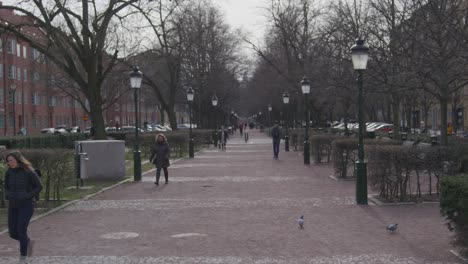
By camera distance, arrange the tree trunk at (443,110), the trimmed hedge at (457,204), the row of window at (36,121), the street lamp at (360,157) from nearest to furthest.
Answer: the trimmed hedge at (457,204)
the street lamp at (360,157)
the tree trunk at (443,110)
the row of window at (36,121)

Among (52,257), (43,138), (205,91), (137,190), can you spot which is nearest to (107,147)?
(137,190)

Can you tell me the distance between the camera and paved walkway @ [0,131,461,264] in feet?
26.6

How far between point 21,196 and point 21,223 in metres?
0.35

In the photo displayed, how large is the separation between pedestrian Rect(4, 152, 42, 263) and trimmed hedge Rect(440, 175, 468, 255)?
523 cm

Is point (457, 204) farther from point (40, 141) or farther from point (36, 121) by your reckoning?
point (36, 121)

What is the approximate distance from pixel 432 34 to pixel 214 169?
392 inches

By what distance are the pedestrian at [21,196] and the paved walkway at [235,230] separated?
0.37 m

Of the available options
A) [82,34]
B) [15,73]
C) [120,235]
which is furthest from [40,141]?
[15,73]

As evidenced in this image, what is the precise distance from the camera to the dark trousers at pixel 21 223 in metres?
7.88

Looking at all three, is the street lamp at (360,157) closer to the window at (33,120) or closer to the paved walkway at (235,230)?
the paved walkway at (235,230)

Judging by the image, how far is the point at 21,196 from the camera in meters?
7.91

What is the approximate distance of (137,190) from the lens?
1642 cm

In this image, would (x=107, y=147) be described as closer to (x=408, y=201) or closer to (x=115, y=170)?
(x=115, y=170)

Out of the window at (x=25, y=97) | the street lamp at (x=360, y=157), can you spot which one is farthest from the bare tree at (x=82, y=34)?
the window at (x=25, y=97)
